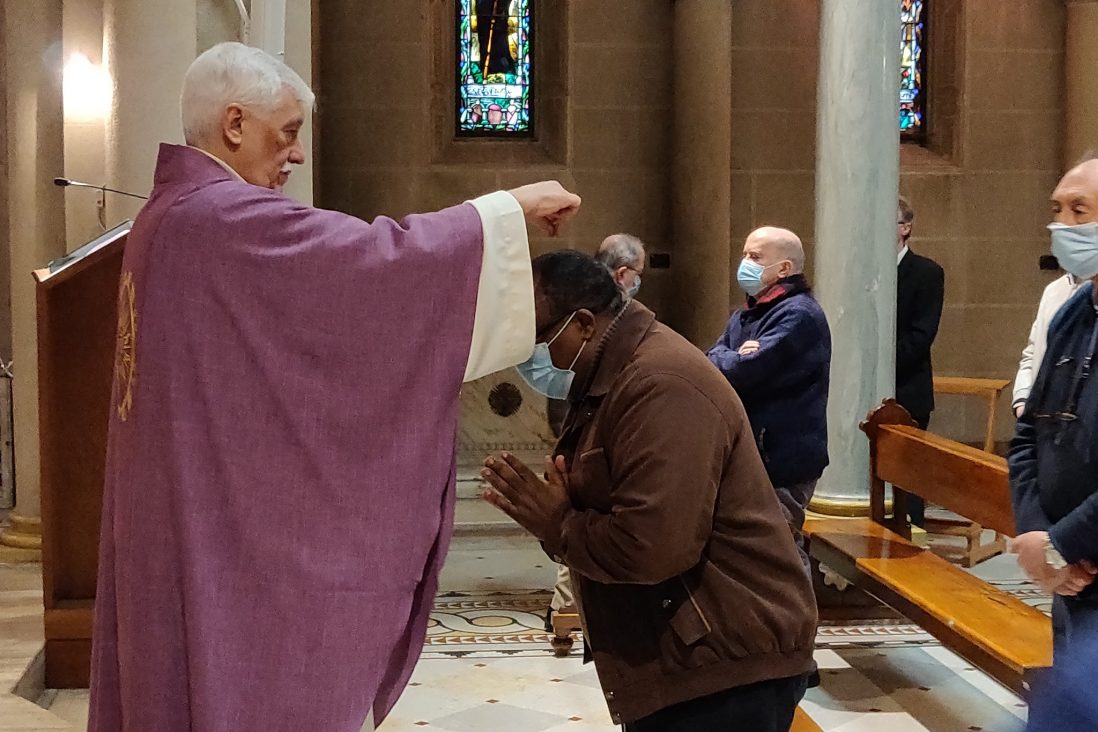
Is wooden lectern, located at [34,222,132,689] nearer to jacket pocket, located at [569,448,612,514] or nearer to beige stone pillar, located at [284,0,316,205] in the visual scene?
jacket pocket, located at [569,448,612,514]

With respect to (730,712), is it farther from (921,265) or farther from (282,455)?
(921,265)

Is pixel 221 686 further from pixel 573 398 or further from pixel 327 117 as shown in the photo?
pixel 327 117

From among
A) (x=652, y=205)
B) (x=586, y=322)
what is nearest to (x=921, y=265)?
(x=652, y=205)

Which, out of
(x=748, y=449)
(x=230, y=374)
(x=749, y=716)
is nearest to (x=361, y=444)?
(x=230, y=374)

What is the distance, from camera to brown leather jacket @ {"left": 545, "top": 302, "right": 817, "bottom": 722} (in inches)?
89.2

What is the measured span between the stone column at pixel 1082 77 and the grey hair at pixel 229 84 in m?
8.90

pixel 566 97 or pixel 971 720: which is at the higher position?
pixel 566 97

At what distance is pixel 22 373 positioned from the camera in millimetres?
6352

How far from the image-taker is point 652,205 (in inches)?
388

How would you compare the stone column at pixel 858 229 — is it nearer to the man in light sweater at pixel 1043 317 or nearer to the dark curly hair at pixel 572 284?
the man in light sweater at pixel 1043 317

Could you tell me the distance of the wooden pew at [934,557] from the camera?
12.8ft

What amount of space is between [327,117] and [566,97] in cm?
185

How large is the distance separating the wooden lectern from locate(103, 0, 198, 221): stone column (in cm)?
55

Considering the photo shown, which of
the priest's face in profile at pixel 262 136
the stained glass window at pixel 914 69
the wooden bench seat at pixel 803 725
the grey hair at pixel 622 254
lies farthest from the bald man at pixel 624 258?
the stained glass window at pixel 914 69
